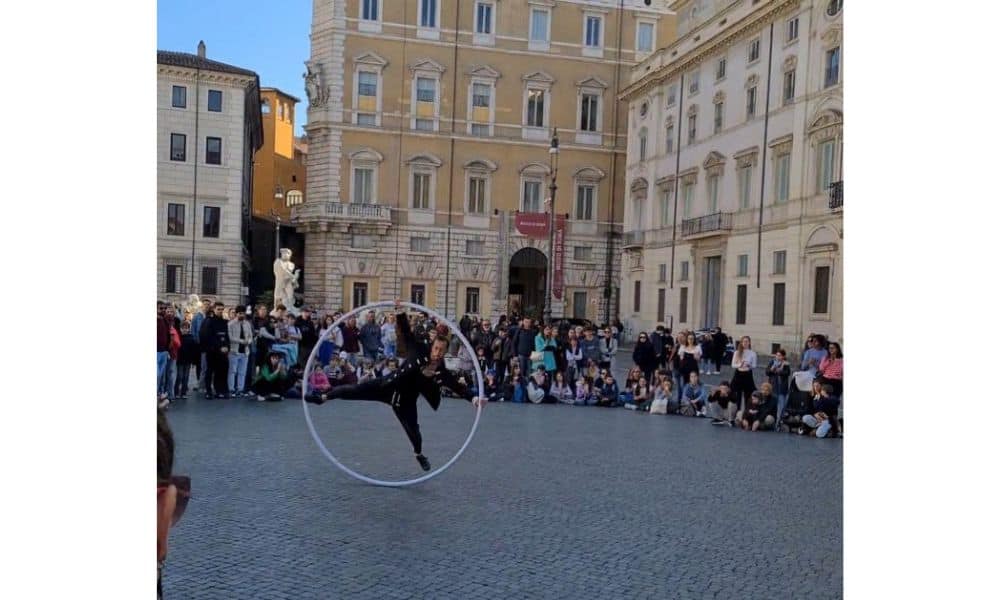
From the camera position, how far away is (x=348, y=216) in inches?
618

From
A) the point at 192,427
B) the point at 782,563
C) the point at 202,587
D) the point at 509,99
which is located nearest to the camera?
the point at 202,587

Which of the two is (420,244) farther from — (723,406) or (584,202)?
(723,406)

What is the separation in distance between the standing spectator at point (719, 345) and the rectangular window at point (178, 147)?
1437 cm

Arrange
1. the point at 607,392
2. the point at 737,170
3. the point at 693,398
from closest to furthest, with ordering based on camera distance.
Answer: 1. the point at 737,170
2. the point at 693,398
3. the point at 607,392

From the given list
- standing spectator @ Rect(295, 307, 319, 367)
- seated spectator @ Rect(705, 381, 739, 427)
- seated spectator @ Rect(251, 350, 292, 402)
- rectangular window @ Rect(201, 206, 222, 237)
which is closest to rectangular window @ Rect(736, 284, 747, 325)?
seated spectator @ Rect(705, 381, 739, 427)

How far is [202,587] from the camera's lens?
468 centimetres

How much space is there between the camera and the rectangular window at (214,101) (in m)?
21.9

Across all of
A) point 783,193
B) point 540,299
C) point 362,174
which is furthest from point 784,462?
point 362,174

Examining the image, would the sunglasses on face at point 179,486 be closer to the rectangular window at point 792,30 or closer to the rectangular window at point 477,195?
the rectangular window at point 792,30

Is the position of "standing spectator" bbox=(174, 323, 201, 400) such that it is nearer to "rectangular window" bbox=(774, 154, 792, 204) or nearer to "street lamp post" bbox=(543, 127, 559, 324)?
"street lamp post" bbox=(543, 127, 559, 324)

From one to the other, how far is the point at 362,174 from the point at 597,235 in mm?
4349

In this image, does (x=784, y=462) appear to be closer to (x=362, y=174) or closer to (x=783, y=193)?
(x=783, y=193)

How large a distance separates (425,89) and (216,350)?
5.15 m

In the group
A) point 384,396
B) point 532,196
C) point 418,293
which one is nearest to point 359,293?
point 418,293
